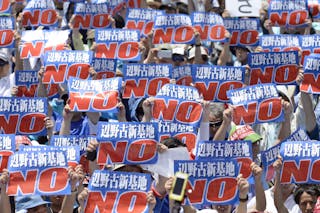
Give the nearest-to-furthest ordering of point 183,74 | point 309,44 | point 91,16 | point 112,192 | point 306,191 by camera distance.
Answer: point 112,192 → point 306,191 → point 183,74 → point 309,44 → point 91,16

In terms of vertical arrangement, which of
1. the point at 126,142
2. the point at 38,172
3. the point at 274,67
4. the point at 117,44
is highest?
the point at 117,44

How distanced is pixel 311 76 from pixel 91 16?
3.73 metres

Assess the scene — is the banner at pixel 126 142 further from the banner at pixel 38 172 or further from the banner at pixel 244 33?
the banner at pixel 244 33

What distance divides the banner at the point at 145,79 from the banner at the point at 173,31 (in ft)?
4.91

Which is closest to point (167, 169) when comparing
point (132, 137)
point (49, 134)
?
point (132, 137)

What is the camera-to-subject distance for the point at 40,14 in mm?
15133

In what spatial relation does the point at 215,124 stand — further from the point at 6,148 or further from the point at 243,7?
the point at 243,7

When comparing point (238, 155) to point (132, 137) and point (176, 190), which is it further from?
point (176, 190)

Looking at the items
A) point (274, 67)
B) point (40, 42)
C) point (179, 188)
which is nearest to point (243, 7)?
point (274, 67)

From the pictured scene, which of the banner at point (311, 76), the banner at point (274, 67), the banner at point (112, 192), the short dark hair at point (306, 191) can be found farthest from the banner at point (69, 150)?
the banner at point (274, 67)

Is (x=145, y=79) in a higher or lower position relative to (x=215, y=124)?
higher

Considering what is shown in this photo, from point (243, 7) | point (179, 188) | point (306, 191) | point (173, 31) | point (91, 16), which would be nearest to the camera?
point (179, 188)

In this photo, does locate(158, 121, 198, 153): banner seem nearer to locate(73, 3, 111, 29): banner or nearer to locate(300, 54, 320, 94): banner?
locate(300, 54, 320, 94): banner

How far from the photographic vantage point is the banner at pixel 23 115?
11.9 m
